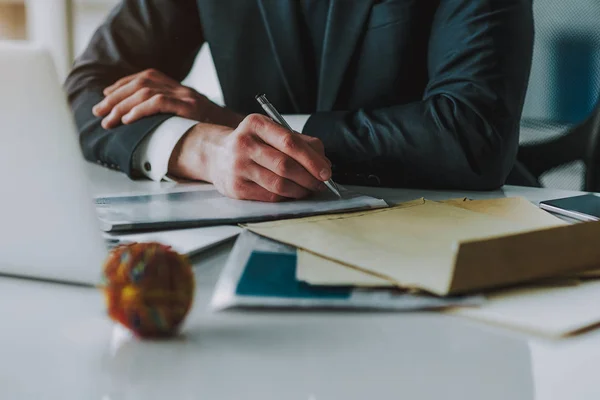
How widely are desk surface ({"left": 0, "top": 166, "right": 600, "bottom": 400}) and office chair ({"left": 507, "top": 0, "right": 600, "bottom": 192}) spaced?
1.03m

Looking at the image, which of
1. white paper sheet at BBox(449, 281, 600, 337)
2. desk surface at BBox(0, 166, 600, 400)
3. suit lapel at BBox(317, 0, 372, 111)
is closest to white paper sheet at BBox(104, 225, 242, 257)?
desk surface at BBox(0, 166, 600, 400)

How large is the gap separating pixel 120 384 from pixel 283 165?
0.46 m

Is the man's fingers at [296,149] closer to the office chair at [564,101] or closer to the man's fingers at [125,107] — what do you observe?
the man's fingers at [125,107]

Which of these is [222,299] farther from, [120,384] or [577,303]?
[577,303]

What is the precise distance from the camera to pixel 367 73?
1295mm

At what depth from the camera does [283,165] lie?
32.8 inches

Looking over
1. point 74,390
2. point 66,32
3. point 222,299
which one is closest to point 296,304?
point 222,299

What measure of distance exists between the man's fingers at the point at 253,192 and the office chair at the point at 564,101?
30.1 inches

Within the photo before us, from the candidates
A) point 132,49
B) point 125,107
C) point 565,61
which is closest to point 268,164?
point 125,107

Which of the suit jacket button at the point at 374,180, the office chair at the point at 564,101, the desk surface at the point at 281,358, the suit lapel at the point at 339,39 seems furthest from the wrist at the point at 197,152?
the office chair at the point at 564,101

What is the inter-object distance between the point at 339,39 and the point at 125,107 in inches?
15.9

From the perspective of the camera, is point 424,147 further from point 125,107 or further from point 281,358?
point 281,358

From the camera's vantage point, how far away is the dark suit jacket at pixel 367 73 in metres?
1.04

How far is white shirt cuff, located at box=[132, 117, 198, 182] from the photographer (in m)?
1.04
